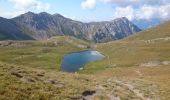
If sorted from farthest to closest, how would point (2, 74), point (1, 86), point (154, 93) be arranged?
point (154, 93)
point (2, 74)
point (1, 86)

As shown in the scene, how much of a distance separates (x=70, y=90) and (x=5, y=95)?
950 cm

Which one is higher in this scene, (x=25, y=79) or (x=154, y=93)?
(x=25, y=79)

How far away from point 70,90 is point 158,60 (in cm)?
14434

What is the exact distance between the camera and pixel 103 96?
3494cm

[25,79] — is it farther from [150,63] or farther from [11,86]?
[150,63]

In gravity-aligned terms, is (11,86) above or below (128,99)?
above

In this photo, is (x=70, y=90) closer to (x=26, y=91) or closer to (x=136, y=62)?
(x=26, y=91)

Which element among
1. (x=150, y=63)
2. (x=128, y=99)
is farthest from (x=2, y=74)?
(x=150, y=63)

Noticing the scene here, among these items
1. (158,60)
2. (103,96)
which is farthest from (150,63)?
(103,96)

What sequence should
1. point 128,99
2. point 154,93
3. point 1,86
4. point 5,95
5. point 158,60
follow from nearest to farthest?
point 5,95 < point 1,86 < point 128,99 < point 154,93 < point 158,60

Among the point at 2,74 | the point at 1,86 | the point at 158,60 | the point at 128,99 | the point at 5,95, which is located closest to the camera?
the point at 5,95

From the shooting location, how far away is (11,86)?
28016 millimetres

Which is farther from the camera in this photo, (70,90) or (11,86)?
(70,90)

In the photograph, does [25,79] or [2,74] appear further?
[25,79]
